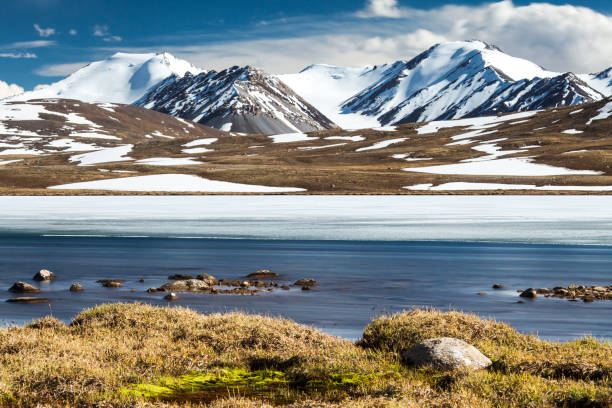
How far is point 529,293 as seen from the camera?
83.1 ft

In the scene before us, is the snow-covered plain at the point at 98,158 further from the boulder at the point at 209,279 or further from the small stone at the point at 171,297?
the small stone at the point at 171,297

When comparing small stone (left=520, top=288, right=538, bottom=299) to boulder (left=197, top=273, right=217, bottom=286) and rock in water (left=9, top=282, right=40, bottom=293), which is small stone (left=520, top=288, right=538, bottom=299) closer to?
boulder (left=197, top=273, right=217, bottom=286)

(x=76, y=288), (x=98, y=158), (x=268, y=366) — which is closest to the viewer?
(x=268, y=366)

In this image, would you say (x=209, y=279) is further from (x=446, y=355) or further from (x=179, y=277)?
(x=446, y=355)

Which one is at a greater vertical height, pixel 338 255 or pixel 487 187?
pixel 487 187

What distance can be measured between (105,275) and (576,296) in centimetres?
1960

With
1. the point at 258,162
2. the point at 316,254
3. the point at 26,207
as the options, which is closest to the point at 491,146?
the point at 258,162

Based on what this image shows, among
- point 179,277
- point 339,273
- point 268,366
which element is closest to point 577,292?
point 339,273

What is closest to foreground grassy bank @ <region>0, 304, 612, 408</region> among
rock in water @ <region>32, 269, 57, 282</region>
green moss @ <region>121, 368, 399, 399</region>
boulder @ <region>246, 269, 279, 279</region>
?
green moss @ <region>121, 368, 399, 399</region>

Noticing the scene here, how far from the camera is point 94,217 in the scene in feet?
204

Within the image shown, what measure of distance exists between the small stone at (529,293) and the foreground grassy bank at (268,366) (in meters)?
9.56

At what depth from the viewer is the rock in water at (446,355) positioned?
13453mm

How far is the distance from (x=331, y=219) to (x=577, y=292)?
33.9m

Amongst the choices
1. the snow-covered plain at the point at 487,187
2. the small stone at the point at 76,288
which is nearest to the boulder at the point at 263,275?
the small stone at the point at 76,288
